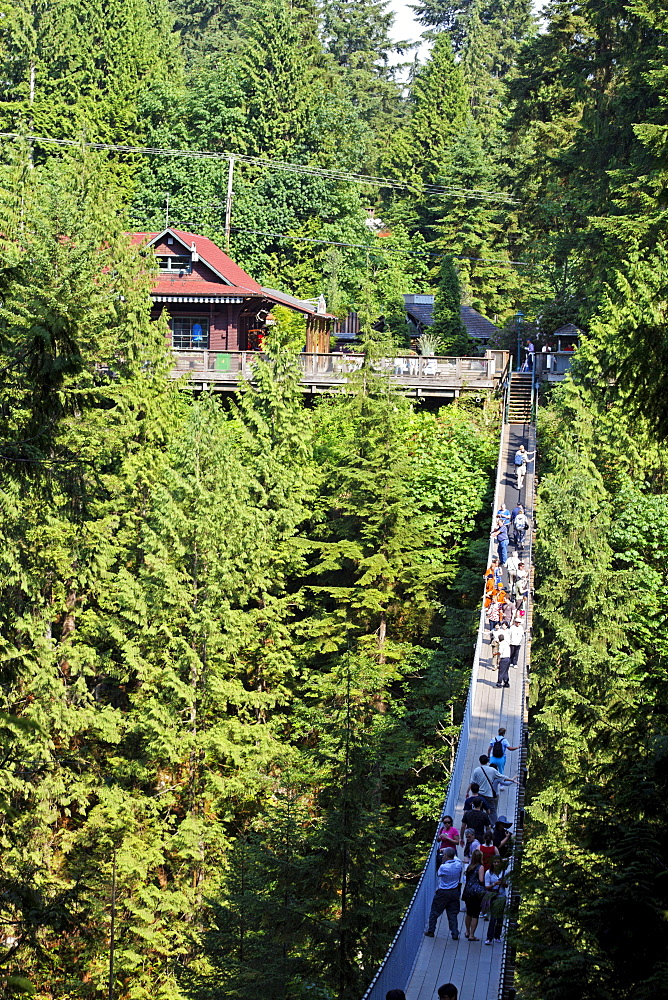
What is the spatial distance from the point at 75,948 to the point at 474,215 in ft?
138

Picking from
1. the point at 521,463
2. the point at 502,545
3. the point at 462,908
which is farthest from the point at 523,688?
the point at 521,463

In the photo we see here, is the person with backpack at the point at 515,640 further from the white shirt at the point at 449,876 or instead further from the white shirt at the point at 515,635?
the white shirt at the point at 449,876

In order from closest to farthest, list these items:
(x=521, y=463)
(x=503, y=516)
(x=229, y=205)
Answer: (x=503, y=516), (x=521, y=463), (x=229, y=205)

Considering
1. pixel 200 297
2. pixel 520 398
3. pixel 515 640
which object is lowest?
pixel 515 640

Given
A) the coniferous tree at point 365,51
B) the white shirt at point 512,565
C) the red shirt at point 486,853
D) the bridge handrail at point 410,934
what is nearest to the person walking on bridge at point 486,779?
the bridge handrail at point 410,934

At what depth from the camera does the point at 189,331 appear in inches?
1522

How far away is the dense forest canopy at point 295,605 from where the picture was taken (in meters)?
12.3

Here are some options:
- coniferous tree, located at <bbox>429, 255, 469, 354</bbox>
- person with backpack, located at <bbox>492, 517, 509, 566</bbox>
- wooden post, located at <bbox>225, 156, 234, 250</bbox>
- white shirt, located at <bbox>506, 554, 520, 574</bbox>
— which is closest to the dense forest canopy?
person with backpack, located at <bbox>492, 517, 509, 566</bbox>

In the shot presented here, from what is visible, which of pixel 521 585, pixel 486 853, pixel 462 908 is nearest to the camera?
pixel 486 853

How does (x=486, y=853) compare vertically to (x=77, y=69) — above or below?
below

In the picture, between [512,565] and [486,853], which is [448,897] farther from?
[512,565]

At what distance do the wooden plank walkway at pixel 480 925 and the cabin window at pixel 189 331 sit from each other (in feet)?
52.5

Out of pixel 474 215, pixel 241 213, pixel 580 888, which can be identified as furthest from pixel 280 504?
pixel 474 215

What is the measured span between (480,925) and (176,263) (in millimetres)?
30335
